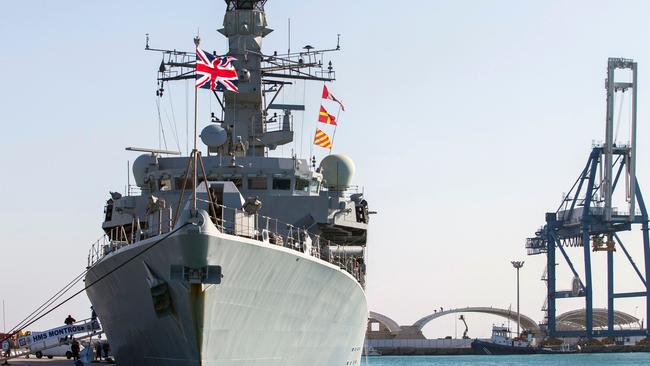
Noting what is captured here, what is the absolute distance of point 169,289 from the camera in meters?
21.7

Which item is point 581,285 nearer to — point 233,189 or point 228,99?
point 228,99

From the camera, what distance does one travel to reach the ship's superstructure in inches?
842

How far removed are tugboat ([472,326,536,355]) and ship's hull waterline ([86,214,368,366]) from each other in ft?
208

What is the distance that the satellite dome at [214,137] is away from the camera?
29775 mm

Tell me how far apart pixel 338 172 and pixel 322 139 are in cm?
123

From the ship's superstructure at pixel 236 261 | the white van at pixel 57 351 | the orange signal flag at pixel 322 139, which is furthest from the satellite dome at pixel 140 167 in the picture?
the white van at pixel 57 351

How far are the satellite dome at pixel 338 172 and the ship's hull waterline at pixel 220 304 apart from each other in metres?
7.45

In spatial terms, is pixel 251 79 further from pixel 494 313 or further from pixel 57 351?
pixel 494 313

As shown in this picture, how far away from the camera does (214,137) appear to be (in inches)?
1173

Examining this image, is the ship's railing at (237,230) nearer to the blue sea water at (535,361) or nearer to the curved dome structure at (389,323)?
the blue sea water at (535,361)

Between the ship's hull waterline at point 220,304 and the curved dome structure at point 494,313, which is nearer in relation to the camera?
the ship's hull waterline at point 220,304

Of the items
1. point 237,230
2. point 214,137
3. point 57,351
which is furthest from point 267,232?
point 57,351

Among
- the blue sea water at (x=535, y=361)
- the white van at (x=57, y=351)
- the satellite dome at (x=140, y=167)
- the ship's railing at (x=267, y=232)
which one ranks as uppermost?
the satellite dome at (x=140, y=167)

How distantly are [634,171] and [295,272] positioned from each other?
216ft
